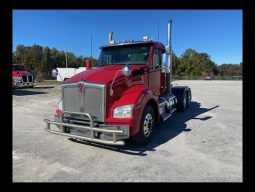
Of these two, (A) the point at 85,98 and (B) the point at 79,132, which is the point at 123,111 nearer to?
(A) the point at 85,98

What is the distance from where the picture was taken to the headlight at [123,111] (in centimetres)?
439

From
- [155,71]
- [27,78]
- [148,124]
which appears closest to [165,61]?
[155,71]

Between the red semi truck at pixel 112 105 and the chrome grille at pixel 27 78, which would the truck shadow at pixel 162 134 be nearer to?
the red semi truck at pixel 112 105

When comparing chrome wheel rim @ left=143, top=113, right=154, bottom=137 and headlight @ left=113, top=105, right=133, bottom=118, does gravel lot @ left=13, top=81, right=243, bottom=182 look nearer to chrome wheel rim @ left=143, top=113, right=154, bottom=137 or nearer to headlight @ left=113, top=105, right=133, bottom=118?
chrome wheel rim @ left=143, top=113, right=154, bottom=137

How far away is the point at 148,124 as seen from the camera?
16.7 feet

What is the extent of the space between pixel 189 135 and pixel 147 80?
6.27ft

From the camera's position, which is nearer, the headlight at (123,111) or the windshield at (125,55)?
the headlight at (123,111)

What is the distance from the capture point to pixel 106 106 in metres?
4.50

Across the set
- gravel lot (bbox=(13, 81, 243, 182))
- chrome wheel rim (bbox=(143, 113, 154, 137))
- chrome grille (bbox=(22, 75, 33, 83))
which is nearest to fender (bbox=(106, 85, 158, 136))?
chrome wheel rim (bbox=(143, 113, 154, 137))

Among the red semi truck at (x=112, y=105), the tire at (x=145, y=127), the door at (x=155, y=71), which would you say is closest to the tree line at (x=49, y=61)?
the door at (x=155, y=71)

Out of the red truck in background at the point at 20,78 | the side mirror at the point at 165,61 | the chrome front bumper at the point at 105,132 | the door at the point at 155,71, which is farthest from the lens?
the red truck in background at the point at 20,78
